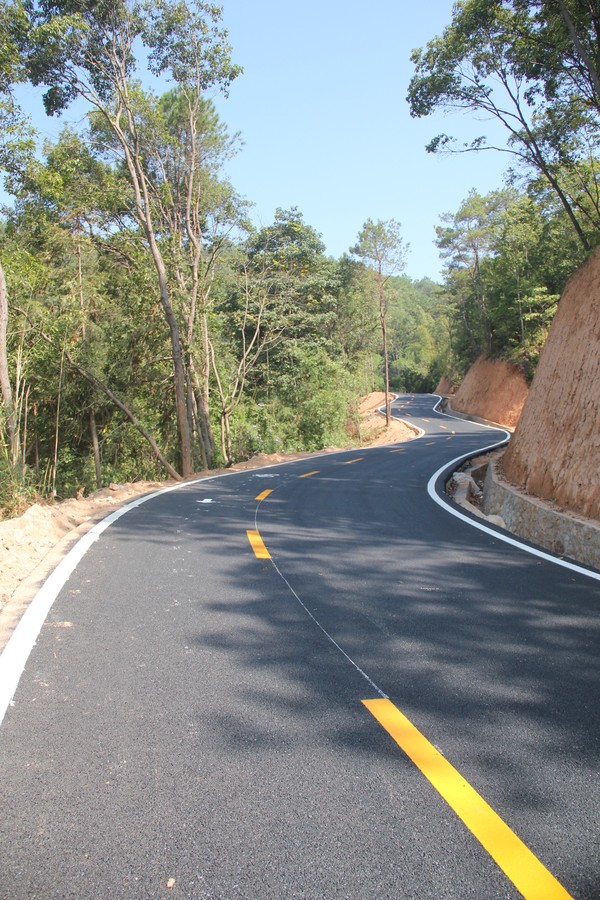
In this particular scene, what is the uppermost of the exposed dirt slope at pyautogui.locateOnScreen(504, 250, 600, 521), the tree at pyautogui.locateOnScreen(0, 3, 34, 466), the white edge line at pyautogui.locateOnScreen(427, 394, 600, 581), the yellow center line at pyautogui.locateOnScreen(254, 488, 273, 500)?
the tree at pyautogui.locateOnScreen(0, 3, 34, 466)

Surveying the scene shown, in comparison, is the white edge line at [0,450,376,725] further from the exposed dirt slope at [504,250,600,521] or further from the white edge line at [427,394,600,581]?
the exposed dirt slope at [504,250,600,521]

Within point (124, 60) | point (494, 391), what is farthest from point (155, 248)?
point (494, 391)

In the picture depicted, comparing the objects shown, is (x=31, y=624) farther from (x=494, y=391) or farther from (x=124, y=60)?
(x=494, y=391)

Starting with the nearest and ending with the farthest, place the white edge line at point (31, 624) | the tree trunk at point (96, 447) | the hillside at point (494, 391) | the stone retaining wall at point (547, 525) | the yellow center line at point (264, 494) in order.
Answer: the white edge line at point (31, 624) < the stone retaining wall at point (547, 525) < the yellow center line at point (264, 494) < the tree trunk at point (96, 447) < the hillside at point (494, 391)

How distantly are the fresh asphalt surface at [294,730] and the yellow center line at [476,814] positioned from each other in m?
0.05

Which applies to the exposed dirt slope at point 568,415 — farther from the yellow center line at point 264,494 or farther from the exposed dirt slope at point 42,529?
the exposed dirt slope at point 42,529

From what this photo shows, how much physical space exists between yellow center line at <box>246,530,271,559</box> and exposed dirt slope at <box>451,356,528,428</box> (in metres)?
37.8

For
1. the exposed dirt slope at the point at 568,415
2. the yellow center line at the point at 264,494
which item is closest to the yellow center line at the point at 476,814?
the exposed dirt slope at the point at 568,415

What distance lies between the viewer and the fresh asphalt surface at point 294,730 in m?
2.23

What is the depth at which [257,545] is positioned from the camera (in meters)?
7.42

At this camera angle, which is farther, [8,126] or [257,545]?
[8,126]

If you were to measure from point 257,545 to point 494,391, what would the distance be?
144 feet

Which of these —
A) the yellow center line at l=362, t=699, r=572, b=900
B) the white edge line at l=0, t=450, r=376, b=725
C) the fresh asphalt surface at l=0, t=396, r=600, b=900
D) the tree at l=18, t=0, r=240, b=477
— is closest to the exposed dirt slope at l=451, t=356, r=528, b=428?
the tree at l=18, t=0, r=240, b=477

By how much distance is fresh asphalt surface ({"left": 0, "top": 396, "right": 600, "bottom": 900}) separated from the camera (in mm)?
2227
